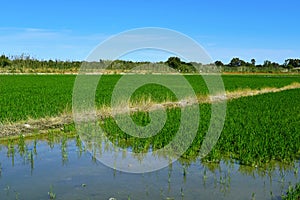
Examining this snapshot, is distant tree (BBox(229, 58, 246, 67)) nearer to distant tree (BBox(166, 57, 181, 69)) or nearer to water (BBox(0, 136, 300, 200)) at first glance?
distant tree (BBox(166, 57, 181, 69))

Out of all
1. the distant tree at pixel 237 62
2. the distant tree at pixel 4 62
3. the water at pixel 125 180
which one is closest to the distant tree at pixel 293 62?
the distant tree at pixel 237 62

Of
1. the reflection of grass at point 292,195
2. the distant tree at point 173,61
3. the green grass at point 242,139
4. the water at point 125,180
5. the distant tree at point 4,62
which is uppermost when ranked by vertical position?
the distant tree at point 4,62

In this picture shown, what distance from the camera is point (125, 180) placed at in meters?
6.18

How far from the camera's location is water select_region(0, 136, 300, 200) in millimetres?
5465

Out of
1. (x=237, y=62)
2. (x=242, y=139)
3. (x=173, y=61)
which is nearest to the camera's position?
(x=242, y=139)

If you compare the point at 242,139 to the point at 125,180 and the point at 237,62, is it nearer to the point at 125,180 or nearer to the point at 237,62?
the point at 125,180

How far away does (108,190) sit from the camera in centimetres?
561

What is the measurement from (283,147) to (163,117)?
17.2 ft

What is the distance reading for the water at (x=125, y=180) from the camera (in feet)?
17.9

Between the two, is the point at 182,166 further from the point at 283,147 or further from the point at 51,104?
the point at 51,104

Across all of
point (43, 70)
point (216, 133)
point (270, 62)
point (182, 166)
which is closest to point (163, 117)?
point (216, 133)

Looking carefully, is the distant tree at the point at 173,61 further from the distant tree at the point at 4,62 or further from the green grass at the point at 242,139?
the distant tree at the point at 4,62

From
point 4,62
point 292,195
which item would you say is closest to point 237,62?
point 4,62

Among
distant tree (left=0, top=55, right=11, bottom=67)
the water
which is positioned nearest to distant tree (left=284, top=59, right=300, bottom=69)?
distant tree (left=0, top=55, right=11, bottom=67)
